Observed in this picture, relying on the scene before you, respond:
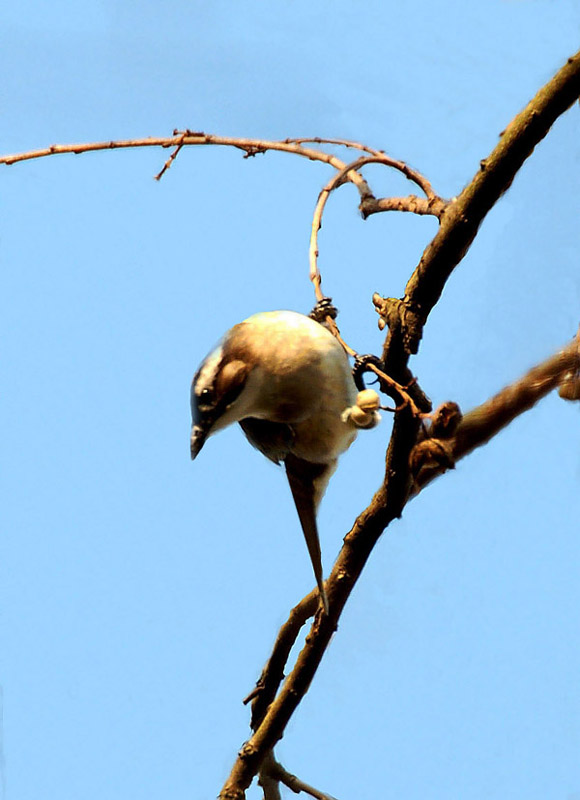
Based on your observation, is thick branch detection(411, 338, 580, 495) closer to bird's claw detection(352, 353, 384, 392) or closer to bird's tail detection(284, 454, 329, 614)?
bird's claw detection(352, 353, 384, 392)

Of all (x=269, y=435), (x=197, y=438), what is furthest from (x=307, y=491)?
(x=197, y=438)

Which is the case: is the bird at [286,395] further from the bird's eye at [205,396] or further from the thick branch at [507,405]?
the thick branch at [507,405]

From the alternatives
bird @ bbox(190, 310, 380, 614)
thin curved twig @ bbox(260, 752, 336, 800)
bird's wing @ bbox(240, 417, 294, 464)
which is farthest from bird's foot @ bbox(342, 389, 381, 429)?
thin curved twig @ bbox(260, 752, 336, 800)

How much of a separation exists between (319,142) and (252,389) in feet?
1.96

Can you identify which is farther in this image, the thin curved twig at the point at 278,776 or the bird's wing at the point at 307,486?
the thin curved twig at the point at 278,776

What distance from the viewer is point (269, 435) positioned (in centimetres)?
171

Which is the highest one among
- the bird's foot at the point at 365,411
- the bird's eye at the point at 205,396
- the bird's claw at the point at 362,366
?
the bird's claw at the point at 362,366

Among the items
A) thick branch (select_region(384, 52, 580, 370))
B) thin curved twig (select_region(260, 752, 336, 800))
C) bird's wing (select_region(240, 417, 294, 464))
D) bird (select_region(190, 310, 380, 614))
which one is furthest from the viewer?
thin curved twig (select_region(260, 752, 336, 800))

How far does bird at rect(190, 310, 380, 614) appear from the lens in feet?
4.88

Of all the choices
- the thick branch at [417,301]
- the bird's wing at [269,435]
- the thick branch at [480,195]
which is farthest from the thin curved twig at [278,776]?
the thick branch at [480,195]

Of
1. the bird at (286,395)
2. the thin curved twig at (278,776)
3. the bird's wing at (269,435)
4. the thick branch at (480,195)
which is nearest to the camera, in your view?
the thick branch at (480,195)

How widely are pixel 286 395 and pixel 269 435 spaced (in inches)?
5.1

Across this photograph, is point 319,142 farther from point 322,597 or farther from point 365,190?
point 322,597

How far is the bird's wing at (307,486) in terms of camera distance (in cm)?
177
